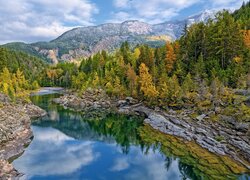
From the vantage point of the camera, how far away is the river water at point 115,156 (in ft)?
146

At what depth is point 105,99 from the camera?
108 metres

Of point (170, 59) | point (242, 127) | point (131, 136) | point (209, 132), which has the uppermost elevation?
point (170, 59)

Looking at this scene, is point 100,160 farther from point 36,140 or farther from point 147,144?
point 36,140

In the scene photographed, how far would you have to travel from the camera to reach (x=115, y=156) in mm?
55031

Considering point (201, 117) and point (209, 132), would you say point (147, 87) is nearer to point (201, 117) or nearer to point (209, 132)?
point (201, 117)

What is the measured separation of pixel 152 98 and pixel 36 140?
3842 centimetres

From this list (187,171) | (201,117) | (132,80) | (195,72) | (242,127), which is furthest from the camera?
(132,80)

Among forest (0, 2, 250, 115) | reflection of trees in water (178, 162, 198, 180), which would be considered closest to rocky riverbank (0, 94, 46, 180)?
reflection of trees in water (178, 162, 198, 180)

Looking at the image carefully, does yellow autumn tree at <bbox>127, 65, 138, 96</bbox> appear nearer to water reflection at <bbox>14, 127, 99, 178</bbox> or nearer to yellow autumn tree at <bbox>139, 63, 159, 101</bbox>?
yellow autumn tree at <bbox>139, 63, 159, 101</bbox>

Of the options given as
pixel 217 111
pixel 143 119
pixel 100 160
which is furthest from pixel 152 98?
pixel 100 160

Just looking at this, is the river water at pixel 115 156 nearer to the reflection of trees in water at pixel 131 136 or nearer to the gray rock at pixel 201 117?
the reflection of trees in water at pixel 131 136

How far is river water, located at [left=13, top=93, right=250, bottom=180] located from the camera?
44.5 m

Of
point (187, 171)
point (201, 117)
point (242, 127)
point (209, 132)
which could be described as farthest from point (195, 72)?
point (187, 171)

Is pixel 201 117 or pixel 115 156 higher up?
pixel 201 117
